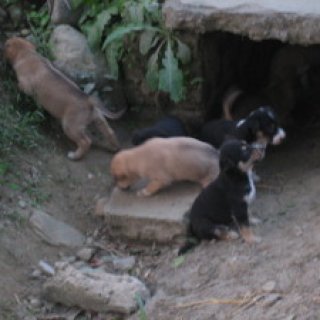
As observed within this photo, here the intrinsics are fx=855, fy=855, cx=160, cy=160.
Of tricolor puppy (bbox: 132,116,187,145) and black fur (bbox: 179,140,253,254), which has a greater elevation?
black fur (bbox: 179,140,253,254)

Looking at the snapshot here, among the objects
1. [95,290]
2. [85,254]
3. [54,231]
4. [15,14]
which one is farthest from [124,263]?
[15,14]

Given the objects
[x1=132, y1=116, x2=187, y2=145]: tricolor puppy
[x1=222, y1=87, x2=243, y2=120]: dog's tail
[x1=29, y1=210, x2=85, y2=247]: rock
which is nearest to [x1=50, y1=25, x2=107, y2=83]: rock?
[x1=132, y1=116, x2=187, y2=145]: tricolor puppy

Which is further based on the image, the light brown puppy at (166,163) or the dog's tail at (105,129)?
the dog's tail at (105,129)

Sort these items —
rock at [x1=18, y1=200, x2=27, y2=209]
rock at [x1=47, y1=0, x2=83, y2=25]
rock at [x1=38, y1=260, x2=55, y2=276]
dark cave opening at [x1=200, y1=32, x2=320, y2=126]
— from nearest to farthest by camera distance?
rock at [x1=38, y1=260, x2=55, y2=276]
rock at [x1=18, y1=200, x2=27, y2=209]
dark cave opening at [x1=200, y1=32, x2=320, y2=126]
rock at [x1=47, y1=0, x2=83, y2=25]

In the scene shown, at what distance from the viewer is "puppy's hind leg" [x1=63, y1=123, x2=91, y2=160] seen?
25.2ft

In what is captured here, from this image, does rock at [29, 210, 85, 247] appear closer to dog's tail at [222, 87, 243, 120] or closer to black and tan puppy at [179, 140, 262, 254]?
black and tan puppy at [179, 140, 262, 254]

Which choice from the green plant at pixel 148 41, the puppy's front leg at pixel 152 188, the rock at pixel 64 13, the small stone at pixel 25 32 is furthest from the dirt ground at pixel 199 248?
the small stone at pixel 25 32

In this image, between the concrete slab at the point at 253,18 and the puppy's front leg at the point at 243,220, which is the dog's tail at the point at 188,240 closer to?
the puppy's front leg at the point at 243,220

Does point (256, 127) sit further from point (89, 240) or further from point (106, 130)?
point (89, 240)

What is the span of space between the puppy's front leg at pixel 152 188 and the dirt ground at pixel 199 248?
0.44 m

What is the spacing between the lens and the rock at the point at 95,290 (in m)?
5.83

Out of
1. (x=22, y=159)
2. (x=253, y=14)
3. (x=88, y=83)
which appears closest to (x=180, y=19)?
(x=253, y=14)

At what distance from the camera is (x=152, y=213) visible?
681 centimetres

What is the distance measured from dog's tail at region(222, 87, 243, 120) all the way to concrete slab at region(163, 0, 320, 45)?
1113mm
